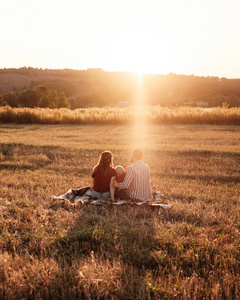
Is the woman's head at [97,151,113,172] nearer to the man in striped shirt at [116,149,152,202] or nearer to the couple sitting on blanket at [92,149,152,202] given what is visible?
the couple sitting on blanket at [92,149,152,202]

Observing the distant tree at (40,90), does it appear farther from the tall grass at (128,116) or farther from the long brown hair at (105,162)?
the long brown hair at (105,162)

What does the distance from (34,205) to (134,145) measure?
923cm

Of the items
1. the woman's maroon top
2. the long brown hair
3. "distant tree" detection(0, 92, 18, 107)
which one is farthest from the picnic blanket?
"distant tree" detection(0, 92, 18, 107)

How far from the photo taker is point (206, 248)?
4219mm

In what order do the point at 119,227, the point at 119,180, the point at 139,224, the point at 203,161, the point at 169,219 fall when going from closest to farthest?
the point at 119,227, the point at 139,224, the point at 169,219, the point at 119,180, the point at 203,161

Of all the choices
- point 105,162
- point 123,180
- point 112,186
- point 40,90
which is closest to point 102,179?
point 112,186

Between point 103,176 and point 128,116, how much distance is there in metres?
20.1

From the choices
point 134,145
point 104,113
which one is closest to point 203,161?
point 134,145

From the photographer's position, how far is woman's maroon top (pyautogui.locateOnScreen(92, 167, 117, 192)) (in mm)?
6918

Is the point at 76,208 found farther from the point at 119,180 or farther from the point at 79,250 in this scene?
the point at 79,250

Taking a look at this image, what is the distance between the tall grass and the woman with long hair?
64.6 ft

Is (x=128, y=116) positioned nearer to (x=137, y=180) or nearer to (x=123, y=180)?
(x=123, y=180)

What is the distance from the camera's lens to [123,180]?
7.06 m

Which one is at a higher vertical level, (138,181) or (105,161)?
(105,161)
